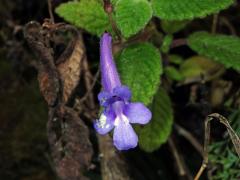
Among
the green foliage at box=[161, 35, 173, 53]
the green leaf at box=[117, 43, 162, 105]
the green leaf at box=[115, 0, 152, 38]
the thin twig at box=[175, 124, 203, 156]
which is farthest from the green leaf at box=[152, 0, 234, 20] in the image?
the thin twig at box=[175, 124, 203, 156]

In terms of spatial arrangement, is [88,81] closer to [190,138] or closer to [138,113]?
[190,138]

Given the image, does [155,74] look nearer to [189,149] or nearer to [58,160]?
[58,160]

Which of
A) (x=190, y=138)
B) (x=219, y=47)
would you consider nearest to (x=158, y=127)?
(x=190, y=138)

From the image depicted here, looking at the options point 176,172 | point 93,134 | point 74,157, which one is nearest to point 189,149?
point 176,172

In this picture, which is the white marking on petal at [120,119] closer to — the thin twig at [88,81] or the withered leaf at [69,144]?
the withered leaf at [69,144]

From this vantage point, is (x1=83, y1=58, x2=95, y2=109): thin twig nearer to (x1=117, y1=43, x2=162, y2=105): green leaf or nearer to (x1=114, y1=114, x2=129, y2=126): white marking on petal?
(x1=117, y1=43, x2=162, y2=105): green leaf

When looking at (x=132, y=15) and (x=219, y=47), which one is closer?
(x=132, y=15)

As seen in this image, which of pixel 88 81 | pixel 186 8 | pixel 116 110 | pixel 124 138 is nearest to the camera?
pixel 124 138
